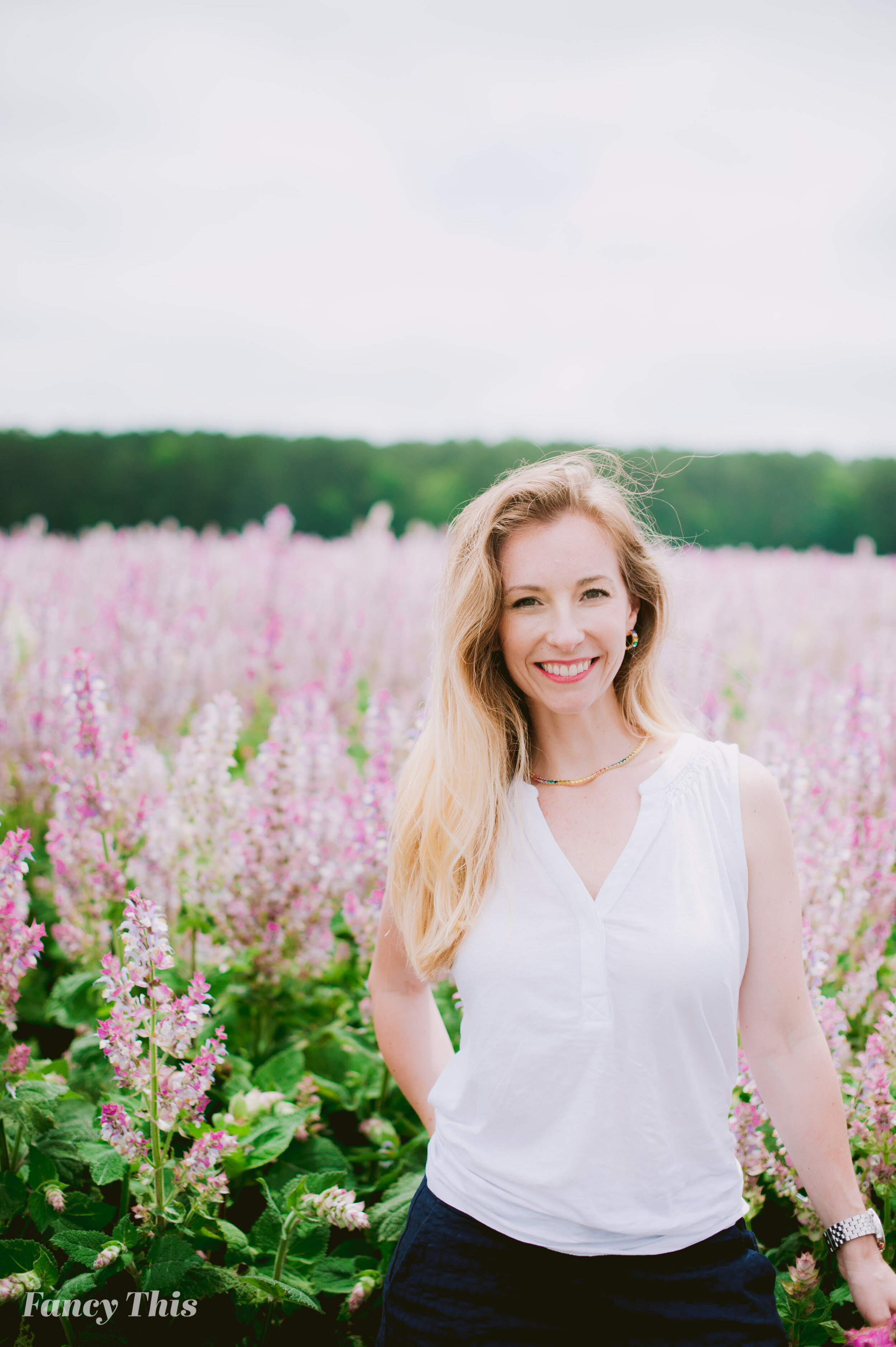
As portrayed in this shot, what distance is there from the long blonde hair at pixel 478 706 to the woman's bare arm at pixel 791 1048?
384mm

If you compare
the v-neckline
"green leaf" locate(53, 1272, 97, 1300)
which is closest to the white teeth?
the v-neckline

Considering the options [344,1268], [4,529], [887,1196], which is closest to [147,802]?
[344,1268]

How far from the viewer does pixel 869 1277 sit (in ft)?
5.10

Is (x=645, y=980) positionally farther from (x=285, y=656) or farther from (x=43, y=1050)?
(x=285, y=656)

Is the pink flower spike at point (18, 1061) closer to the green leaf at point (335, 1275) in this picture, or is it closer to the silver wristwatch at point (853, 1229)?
the green leaf at point (335, 1275)

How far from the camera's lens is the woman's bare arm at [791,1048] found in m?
1.57

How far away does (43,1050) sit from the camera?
9.75 feet

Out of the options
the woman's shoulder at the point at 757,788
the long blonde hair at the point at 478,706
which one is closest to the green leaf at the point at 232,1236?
the long blonde hair at the point at 478,706

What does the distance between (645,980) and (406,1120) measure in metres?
1.30

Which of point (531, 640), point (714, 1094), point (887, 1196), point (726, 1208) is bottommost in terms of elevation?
point (887, 1196)

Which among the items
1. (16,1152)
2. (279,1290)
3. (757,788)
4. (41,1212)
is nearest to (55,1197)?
(41,1212)

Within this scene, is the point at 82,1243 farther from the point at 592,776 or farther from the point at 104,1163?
the point at 592,776

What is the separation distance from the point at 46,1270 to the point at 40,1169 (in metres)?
0.34

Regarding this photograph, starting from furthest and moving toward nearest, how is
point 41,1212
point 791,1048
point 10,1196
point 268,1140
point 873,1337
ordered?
point 268,1140
point 10,1196
point 41,1212
point 791,1048
point 873,1337
